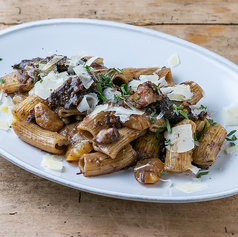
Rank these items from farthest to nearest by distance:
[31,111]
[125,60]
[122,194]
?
[125,60]
[31,111]
[122,194]

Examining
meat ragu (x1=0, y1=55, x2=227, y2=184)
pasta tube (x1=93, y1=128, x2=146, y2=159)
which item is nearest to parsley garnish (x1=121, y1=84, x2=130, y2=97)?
meat ragu (x1=0, y1=55, x2=227, y2=184)

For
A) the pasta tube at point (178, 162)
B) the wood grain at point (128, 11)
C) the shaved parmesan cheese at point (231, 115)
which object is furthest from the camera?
the wood grain at point (128, 11)

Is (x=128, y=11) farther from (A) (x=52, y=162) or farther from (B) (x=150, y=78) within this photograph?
(A) (x=52, y=162)

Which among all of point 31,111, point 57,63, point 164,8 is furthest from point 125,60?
point 164,8

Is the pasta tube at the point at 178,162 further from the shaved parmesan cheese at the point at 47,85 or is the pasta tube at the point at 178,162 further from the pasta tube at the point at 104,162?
the shaved parmesan cheese at the point at 47,85

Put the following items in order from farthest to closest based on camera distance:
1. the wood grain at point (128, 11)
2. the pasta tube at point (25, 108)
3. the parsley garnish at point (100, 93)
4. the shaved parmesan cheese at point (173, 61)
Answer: the wood grain at point (128, 11) < the shaved parmesan cheese at point (173, 61) < the pasta tube at point (25, 108) < the parsley garnish at point (100, 93)

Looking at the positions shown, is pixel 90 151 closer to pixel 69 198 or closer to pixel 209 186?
pixel 69 198

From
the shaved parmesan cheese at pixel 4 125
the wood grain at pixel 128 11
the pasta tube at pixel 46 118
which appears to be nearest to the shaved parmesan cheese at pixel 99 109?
the pasta tube at pixel 46 118
